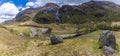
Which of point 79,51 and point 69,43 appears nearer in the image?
point 79,51

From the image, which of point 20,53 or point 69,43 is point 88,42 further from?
point 20,53

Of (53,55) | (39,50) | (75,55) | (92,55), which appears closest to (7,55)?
(39,50)

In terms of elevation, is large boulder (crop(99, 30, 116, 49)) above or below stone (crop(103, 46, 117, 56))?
above

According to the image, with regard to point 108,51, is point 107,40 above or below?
above

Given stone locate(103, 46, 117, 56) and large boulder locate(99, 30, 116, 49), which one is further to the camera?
large boulder locate(99, 30, 116, 49)

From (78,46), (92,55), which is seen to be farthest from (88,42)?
(92,55)

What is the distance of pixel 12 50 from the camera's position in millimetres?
105188

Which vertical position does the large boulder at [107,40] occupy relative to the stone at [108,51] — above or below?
above

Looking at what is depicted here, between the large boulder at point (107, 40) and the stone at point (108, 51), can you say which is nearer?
the stone at point (108, 51)

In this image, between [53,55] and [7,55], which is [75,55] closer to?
[53,55]

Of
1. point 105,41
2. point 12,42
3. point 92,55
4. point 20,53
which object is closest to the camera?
point 92,55

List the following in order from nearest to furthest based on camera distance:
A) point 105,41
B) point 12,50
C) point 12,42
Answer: point 105,41 → point 12,50 → point 12,42

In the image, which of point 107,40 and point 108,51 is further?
point 107,40

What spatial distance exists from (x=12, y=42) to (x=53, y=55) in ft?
156
